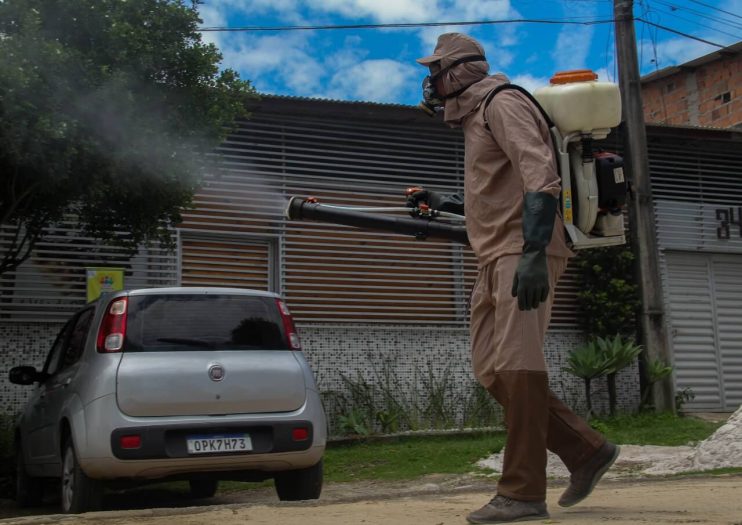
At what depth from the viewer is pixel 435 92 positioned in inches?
198

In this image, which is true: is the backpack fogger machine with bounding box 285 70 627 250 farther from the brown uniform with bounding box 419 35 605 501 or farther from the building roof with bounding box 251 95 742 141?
the building roof with bounding box 251 95 742 141

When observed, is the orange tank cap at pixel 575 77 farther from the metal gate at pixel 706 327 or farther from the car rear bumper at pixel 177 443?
the metal gate at pixel 706 327

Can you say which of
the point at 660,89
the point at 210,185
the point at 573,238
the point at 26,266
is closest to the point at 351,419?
the point at 210,185

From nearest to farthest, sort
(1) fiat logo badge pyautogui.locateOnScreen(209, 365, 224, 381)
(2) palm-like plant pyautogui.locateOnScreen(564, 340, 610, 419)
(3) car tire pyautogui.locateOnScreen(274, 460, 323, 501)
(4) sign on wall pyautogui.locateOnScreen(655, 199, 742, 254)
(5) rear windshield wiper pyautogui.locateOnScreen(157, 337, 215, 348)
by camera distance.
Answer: (1) fiat logo badge pyautogui.locateOnScreen(209, 365, 224, 381) → (5) rear windshield wiper pyautogui.locateOnScreen(157, 337, 215, 348) → (3) car tire pyautogui.locateOnScreen(274, 460, 323, 501) → (2) palm-like plant pyautogui.locateOnScreen(564, 340, 610, 419) → (4) sign on wall pyautogui.locateOnScreen(655, 199, 742, 254)

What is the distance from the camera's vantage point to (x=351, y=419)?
1209 cm

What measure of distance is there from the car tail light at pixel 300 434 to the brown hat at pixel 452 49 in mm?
3041

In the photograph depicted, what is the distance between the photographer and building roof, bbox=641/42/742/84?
67.7ft

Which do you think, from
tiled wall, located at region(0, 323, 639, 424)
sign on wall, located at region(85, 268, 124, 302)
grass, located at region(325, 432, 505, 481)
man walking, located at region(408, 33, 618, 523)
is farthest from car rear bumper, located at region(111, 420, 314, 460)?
tiled wall, located at region(0, 323, 639, 424)

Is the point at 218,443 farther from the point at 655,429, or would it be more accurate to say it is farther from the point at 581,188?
the point at 655,429

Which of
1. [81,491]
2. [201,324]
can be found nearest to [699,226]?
[201,324]

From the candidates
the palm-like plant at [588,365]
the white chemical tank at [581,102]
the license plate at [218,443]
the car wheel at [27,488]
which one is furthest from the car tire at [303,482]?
the palm-like plant at [588,365]

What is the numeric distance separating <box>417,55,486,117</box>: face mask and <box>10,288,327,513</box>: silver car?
105 inches

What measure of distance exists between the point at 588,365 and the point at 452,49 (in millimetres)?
8801

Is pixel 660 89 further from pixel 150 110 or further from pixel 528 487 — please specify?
pixel 528 487
